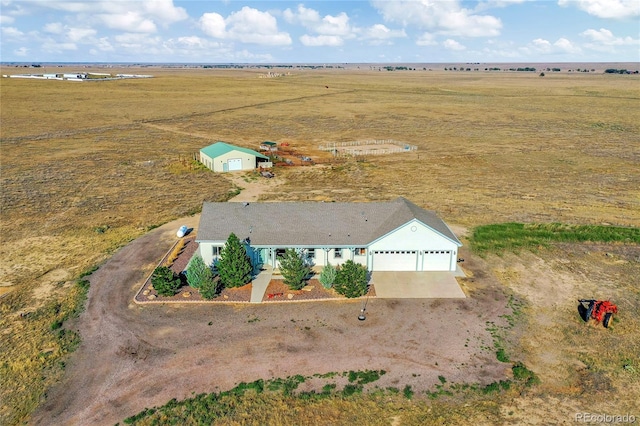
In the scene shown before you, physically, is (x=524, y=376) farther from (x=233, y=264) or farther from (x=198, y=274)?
(x=198, y=274)

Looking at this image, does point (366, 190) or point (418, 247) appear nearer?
point (418, 247)

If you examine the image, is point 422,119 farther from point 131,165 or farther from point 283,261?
point 283,261

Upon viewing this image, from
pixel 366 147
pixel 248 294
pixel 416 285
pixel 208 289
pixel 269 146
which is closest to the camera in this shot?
pixel 208 289

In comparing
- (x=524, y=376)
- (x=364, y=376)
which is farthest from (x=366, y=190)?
(x=524, y=376)

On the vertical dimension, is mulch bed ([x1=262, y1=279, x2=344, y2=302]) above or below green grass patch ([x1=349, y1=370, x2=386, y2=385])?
above

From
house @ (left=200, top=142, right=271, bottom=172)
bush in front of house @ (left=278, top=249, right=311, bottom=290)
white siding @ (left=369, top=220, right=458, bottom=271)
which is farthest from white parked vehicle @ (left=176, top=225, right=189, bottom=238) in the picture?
house @ (left=200, top=142, right=271, bottom=172)

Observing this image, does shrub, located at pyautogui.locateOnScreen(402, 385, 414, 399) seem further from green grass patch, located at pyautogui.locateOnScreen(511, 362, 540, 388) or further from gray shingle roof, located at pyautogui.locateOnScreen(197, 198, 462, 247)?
gray shingle roof, located at pyautogui.locateOnScreen(197, 198, 462, 247)

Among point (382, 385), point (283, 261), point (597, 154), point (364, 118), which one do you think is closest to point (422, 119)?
point (364, 118)
